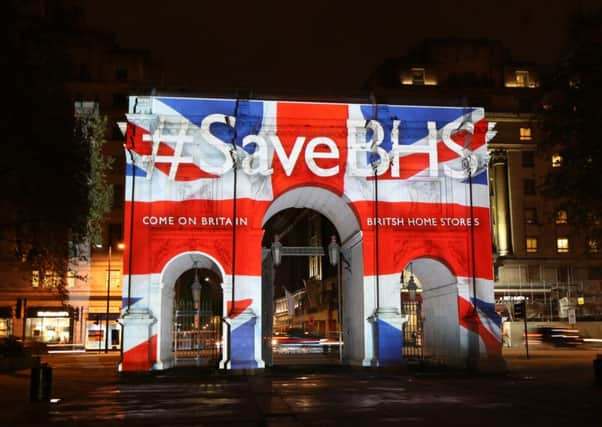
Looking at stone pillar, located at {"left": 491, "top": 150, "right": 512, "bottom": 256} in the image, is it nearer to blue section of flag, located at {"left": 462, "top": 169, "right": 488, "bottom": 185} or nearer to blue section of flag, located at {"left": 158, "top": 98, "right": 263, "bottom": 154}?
blue section of flag, located at {"left": 462, "top": 169, "right": 488, "bottom": 185}

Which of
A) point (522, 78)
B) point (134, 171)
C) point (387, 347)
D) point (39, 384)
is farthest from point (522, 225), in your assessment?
point (39, 384)

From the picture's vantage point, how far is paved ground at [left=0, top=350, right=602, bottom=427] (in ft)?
45.6

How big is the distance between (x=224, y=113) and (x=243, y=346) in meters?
8.36

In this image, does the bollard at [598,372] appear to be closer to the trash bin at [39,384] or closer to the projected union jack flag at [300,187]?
the projected union jack flag at [300,187]

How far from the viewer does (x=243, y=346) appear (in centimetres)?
2459

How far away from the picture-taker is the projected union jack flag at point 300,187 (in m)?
25.1

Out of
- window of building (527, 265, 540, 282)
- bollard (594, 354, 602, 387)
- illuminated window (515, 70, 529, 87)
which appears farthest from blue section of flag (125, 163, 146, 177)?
illuminated window (515, 70, 529, 87)

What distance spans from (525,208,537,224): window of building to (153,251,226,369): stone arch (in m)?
47.3

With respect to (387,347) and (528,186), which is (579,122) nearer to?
(387,347)

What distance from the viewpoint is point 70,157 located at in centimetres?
2195

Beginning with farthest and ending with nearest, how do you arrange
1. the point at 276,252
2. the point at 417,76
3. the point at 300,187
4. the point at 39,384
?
1. the point at 417,76
2. the point at 276,252
3. the point at 300,187
4. the point at 39,384

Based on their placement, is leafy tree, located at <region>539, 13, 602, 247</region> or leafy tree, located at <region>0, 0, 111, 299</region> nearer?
leafy tree, located at <region>0, 0, 111, 299</region>

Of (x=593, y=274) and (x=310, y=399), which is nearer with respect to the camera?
(x=310, y=399)

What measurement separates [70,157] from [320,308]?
1978 inches
